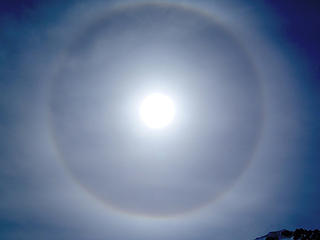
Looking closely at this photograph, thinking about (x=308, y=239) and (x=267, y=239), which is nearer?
(x=308, y=239)

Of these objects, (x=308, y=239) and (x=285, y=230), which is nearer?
(x=308, y=239)
